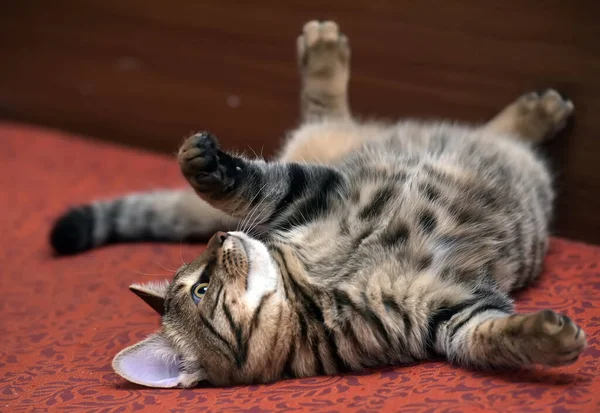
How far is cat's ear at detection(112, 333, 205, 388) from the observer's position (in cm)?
154

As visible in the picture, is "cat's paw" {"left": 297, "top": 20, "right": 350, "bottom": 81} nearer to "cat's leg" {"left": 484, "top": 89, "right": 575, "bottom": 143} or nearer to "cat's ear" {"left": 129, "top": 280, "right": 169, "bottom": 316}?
"cat's leg" {"left": 484, "top": 89, "right": 575, "bottom": 143}

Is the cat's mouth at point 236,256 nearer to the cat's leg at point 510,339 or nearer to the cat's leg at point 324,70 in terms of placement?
the cat's leg at point 510,339

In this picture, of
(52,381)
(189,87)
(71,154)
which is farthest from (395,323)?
(71,154)

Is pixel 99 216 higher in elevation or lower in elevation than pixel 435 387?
higher

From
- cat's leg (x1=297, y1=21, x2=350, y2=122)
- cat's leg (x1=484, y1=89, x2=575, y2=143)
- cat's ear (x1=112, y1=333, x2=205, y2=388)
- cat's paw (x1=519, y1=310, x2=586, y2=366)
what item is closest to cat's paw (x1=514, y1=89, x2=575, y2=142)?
cat's leg (x1=484, y1=89, x2=575, y2=143)

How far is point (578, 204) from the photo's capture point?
2.14 metres

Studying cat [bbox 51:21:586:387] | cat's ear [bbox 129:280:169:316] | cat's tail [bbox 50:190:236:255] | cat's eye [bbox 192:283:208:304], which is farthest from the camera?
cat's tail [bbox 50:190:236:255]

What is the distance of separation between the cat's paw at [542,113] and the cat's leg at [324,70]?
55 centimetres

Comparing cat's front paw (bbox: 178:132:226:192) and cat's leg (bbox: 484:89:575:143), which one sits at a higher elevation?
cat's leg (bbox: 484:89:575:143)

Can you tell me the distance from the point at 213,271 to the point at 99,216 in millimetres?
893

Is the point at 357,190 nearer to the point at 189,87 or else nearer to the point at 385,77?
the point at 385,77

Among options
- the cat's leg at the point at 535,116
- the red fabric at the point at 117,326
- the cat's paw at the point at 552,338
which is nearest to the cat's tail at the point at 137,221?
the red fabric at the point at 117,326

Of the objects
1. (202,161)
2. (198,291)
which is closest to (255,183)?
(202,161)

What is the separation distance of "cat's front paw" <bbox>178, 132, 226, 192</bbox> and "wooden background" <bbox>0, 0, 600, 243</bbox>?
94 cm
